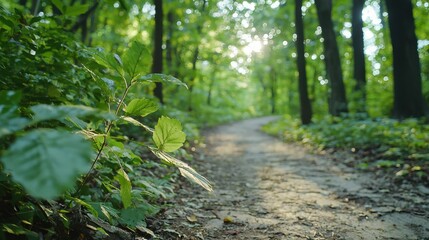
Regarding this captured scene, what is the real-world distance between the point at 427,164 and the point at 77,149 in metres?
4.89

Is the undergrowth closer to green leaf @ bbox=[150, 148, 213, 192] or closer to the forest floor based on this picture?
the forest floor

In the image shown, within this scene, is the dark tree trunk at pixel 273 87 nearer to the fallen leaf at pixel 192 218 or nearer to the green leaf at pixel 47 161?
the fallen leaf at pixel 192 218

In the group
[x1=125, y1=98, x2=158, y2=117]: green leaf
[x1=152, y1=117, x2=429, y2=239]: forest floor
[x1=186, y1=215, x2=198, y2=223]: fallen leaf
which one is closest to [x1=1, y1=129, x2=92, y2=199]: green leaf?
[x1=125, y1=98, x2=158, y2=117]: green leaf

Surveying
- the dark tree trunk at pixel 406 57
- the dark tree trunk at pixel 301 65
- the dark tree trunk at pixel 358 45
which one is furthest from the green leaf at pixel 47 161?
the dark tree trunk at pixel 358 45

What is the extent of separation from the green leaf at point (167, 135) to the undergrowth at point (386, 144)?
12.0 feet

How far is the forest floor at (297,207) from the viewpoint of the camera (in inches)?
93.0

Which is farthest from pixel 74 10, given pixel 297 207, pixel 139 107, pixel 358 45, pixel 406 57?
pixel 358 45

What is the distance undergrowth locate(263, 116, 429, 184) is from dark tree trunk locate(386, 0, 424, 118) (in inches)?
26.5

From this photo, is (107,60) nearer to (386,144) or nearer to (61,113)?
(61,113)

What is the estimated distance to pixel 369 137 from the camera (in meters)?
6.35

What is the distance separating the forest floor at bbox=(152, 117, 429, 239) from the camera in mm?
2361

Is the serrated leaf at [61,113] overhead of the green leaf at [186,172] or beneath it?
overhead

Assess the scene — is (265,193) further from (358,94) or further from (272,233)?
(358,94)

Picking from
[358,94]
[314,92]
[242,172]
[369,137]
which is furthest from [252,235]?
[314,92]
